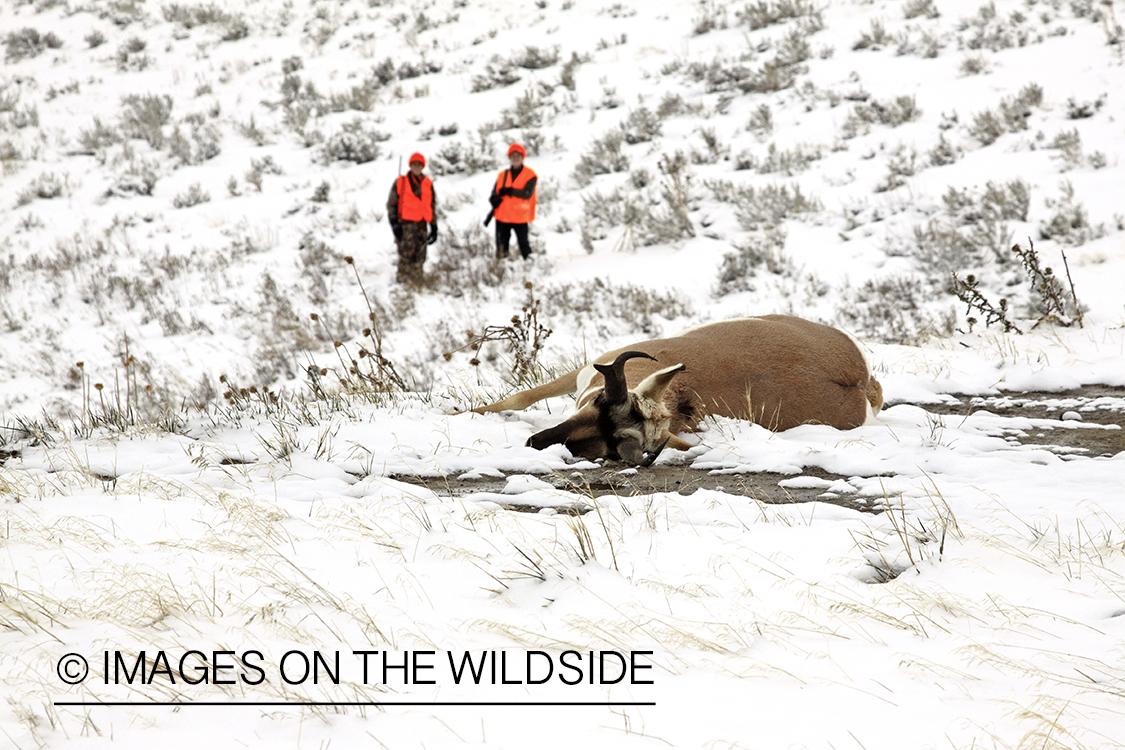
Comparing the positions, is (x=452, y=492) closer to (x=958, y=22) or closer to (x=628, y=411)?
(x=628, y=411)

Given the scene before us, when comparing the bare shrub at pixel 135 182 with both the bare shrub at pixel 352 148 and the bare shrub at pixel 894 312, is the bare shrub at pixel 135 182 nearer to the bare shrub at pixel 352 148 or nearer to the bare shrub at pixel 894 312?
the bare shrub at pixel 352 148

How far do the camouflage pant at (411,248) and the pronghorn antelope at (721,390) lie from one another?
810cm

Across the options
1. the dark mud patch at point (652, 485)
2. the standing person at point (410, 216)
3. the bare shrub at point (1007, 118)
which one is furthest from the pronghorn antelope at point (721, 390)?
the bare shrub at point (1007, 118)

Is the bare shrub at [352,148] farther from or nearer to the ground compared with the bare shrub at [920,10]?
nearer to the ground

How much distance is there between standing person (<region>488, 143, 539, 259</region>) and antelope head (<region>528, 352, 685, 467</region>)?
8.83 metres

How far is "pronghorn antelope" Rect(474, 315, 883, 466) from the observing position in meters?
4.15

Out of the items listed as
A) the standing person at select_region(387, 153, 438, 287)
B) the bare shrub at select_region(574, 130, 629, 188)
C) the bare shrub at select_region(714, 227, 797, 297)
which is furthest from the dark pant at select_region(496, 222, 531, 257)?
the bare shrub at select_region(714, 227, 797, 297)

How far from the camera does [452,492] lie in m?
3.94

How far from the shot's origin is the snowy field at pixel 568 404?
205 cm

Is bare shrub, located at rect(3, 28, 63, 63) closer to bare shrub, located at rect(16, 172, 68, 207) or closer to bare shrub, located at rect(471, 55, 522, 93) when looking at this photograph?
bare shrub, located at rect(16, 172, 68, 207)

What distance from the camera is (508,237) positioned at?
13.0 m

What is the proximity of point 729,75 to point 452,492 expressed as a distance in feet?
50.7

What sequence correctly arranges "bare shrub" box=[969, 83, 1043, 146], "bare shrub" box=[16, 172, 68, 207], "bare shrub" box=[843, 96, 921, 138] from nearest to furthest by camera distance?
"bare shrub" box=[969, 83, 1043, 146] → "bare shrub" box=[843, 96, 921, 138] → "bare shrub" box=[16, 172, 68, 207]

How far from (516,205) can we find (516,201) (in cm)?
7
